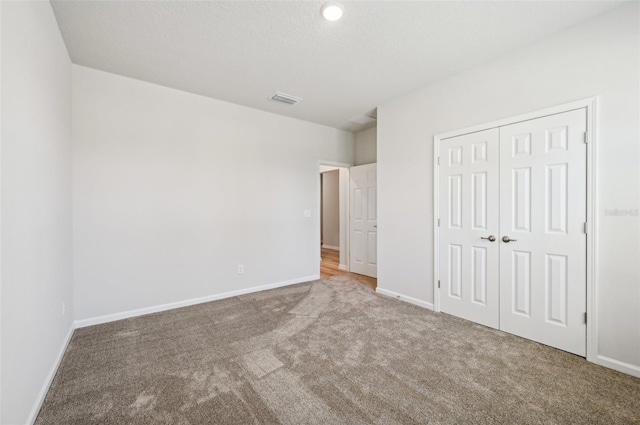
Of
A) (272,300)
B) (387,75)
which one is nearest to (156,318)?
(272,300)

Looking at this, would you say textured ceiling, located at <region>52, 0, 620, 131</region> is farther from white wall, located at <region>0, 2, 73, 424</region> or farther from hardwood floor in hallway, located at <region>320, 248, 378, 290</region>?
hardwood floor in hallway, located at <region>320, 248, 378, 290</region>

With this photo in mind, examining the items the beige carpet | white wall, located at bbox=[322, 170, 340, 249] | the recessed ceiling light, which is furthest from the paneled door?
white wall, located at bbox=[322, 170, 340, 249]

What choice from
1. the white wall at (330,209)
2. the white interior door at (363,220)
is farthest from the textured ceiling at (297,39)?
the white wall at (330,209)

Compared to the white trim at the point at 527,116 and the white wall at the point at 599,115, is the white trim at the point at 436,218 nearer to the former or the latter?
the white wall at the point at 599,115

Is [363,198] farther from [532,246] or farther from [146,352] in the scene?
[146,352]

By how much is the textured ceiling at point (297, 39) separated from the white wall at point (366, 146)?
5.61ft

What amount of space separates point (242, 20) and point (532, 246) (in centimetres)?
324

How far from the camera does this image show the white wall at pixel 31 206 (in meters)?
1.34

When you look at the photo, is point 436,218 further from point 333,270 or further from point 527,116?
point 333,270

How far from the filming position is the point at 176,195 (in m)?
3.45

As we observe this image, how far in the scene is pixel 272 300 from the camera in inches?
146

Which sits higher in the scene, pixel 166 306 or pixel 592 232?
pixel 592 232

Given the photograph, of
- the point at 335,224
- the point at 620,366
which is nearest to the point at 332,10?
the point at 620,366

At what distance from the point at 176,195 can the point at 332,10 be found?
8.91 feet
